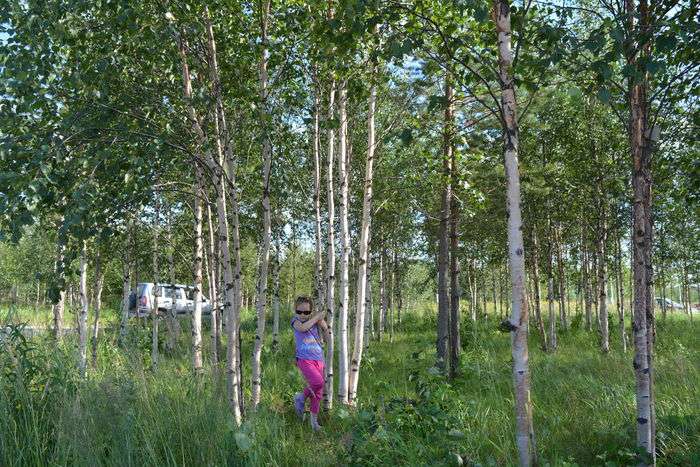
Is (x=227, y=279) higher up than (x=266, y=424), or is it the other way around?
(x=227, y=279)

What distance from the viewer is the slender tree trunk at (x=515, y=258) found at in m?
3.46

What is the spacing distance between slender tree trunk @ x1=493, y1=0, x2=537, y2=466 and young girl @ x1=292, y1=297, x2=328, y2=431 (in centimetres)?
304

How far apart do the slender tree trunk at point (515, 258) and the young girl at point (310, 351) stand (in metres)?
3.04

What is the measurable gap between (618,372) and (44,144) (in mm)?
8169

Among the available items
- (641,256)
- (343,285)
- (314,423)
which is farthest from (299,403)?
(641,256)

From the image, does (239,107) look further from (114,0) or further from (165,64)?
(114,0)

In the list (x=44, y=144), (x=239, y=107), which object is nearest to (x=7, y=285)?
(x=239, y=107)

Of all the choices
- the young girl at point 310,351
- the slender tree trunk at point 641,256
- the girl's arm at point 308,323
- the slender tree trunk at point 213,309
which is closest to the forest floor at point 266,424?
the slender tree trunk at point 641,256

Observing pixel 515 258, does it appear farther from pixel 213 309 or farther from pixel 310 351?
pixel 213 309

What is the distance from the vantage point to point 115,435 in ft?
13.0

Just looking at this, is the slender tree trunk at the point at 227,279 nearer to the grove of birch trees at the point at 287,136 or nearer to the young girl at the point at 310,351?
the grove of birch trees at the point at 287,136

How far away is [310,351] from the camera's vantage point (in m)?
6.30

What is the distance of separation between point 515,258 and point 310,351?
345 cm

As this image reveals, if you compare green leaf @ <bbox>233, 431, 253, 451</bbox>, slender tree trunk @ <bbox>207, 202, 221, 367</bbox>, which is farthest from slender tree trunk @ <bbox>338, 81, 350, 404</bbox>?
green leaf @ <bbox>233, 431, 253, 451</bbox>
